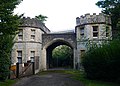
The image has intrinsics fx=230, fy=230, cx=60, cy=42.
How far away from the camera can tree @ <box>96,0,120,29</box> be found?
97.7 feet

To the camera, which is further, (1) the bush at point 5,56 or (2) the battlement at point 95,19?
(2) the battlement at point 95,19

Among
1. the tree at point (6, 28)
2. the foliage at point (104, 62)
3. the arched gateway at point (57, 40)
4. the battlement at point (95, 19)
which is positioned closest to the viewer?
the tree at point (6, 28)

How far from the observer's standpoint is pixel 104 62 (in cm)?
1745

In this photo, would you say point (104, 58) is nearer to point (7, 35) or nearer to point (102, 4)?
point (7, 35)

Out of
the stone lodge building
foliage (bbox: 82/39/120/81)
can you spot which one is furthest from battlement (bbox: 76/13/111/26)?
foliage (bbox: 82/39/120/81)

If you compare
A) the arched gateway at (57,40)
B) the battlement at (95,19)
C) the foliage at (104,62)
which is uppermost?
the battlement at (95,19)

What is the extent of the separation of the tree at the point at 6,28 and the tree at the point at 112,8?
53.2ft

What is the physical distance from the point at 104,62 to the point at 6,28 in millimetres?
7661

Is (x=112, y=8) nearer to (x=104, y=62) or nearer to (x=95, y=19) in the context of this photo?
(x=95, y=19)

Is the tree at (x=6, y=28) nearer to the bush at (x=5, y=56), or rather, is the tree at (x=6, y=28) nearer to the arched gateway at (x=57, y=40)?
the bush at (x=5, y=56)

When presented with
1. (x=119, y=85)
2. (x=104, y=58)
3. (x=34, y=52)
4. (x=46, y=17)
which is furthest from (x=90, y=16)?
(x=46, y=17)

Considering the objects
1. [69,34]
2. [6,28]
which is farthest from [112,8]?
[6,28]

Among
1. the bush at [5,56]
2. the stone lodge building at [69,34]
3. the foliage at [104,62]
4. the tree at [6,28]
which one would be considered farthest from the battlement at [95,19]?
the bush at [5,56]

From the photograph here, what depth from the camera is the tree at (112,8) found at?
1172 inches
